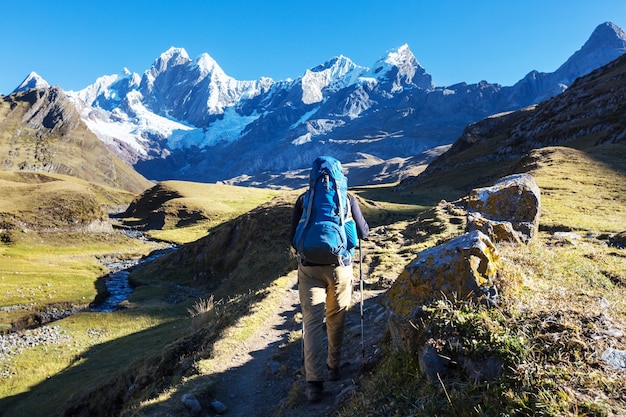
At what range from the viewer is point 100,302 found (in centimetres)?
4509

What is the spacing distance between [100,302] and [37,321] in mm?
7285

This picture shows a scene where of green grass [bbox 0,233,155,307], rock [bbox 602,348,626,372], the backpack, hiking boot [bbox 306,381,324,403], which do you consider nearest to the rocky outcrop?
rock [bbox 602,348,626,372]

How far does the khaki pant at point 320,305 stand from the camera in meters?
7.74

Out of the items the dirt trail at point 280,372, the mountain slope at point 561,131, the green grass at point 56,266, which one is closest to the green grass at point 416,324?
the green grass at point 56,266

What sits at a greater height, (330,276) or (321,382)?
(330,276)

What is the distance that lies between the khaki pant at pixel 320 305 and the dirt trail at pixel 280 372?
2.26ft

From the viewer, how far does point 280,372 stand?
10820 millimetres

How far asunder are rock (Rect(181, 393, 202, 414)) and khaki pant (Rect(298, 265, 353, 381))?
132 inches

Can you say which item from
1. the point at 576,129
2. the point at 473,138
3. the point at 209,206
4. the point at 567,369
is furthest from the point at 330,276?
the point at 473,138

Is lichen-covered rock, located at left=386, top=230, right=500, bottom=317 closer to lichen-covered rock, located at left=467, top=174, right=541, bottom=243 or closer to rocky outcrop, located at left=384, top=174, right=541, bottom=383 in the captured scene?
rocky outcrop, located at left=384, top=174, right=541, bottom=383

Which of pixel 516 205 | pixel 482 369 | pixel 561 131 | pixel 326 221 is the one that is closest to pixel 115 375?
pixel 326 221

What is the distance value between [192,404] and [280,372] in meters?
2.56

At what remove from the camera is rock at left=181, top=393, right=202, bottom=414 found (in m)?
9.21

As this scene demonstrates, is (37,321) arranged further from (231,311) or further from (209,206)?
(209,206)
